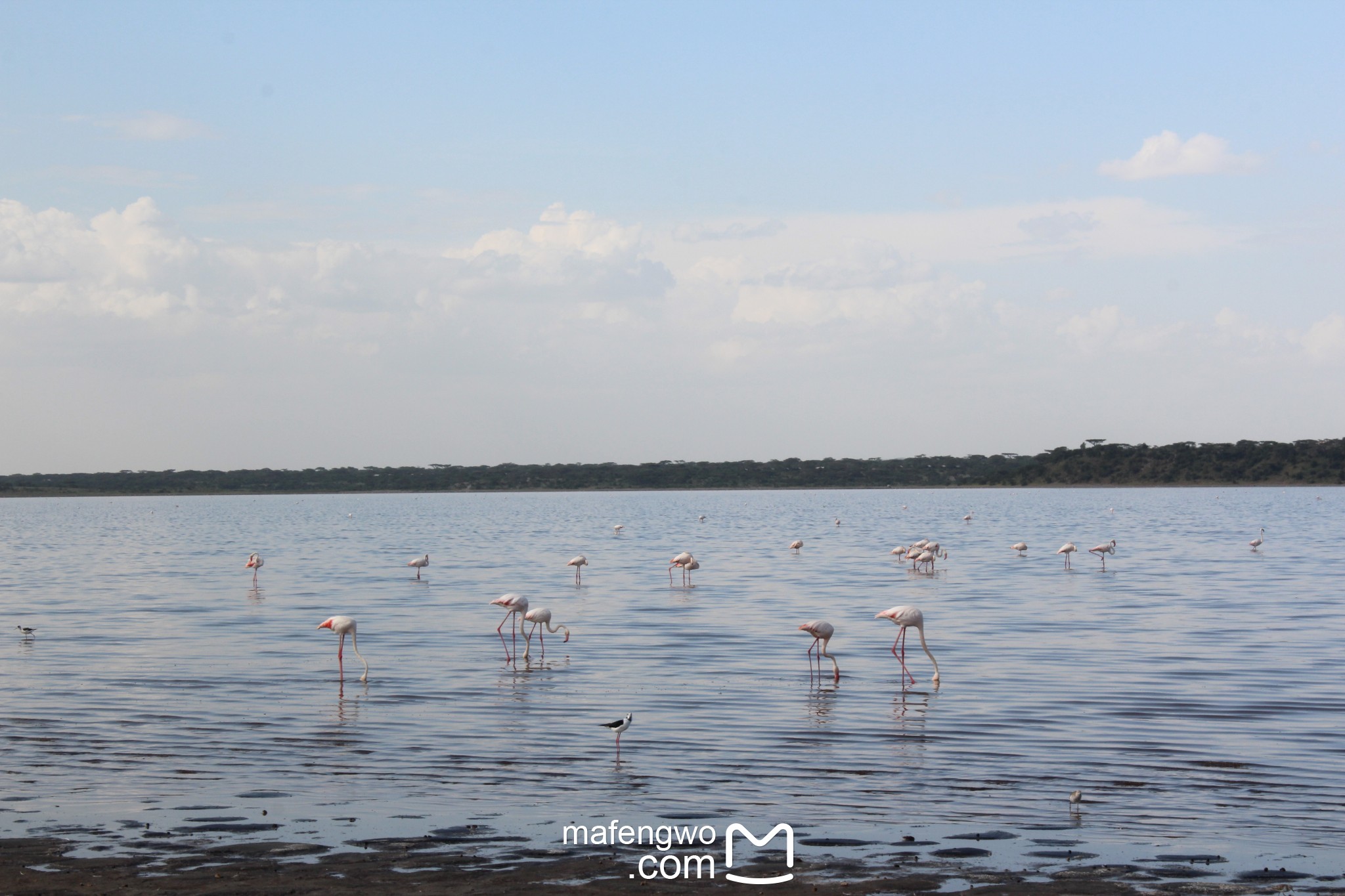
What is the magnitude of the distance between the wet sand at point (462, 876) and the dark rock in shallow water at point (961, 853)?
274 mm

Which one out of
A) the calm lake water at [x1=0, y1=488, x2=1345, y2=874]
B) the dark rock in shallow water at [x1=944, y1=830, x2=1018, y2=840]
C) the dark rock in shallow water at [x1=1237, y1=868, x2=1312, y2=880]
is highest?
the dark rock in shallow water at [x1=1237, y1=868, x2=1312, y2=880]

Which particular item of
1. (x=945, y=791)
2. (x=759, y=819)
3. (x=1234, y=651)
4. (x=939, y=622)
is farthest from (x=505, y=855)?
(x=939, y=622)

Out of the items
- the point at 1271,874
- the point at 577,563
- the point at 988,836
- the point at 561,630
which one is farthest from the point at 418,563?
the point at 1271,874

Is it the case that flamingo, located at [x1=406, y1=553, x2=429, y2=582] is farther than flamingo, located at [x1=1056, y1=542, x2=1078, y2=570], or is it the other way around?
flamingo, located at [x1=1056, y1=542, x2=1078, y2=570]

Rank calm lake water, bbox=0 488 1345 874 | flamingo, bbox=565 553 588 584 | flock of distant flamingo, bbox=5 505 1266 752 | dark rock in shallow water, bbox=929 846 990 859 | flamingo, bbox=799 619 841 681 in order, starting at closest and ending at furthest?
1. dark rock in shallow water, bbox=929 846 990 859
2. calm lake water, bbox=0 488 1345 874
3. flock of distant flamingo, bbox=5 505 1266 752
4. flamingo, bbox=799 619 841 681
5. flamingo, bbox=565 553 588 584

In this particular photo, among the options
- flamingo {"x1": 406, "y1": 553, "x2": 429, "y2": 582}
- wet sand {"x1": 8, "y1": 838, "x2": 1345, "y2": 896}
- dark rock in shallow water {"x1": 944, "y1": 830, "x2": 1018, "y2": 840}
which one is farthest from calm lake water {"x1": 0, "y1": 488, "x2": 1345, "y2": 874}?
flamingo {"x1": 406, "y1": 553, "x2": 429, "y2": 582}

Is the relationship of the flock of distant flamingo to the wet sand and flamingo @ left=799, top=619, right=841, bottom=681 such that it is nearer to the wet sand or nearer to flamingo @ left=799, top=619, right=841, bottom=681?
flamingo @ left=799, top=619, right=841, bottom=681

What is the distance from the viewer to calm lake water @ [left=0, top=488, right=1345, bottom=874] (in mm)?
11008

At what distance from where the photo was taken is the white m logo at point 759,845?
887 centimetres

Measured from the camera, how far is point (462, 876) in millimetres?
8836

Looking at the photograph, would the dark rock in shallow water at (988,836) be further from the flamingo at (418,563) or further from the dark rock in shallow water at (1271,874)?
the flamingo at (418,563)

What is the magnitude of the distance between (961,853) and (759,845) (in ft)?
5.03

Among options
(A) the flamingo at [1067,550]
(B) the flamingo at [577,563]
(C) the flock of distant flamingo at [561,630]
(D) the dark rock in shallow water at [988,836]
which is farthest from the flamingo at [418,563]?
(D) the dark rock in shallow water at [988,836]

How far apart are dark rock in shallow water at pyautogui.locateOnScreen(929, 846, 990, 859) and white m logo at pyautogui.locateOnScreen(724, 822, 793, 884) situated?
1.09 meters
